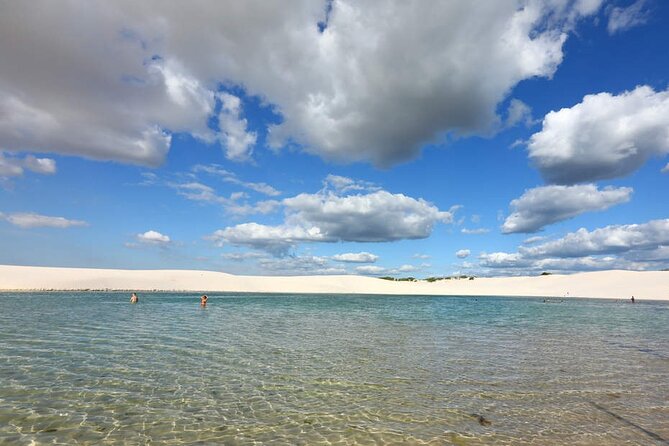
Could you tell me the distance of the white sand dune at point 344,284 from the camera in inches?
3954

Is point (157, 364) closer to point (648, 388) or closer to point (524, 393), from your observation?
point (524, 393)

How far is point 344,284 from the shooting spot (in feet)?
469

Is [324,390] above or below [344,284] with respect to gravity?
below

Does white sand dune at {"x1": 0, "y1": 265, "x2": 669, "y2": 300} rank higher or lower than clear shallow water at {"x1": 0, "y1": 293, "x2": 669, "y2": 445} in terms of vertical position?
higher

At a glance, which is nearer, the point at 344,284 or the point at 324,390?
the point at 324,390

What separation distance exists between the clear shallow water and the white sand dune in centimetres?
9614

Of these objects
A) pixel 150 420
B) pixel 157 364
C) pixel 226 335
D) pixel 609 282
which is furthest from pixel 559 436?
pixel 609 282

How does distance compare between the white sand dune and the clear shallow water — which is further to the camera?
the white sand dune

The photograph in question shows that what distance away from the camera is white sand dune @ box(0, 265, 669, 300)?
100 meters

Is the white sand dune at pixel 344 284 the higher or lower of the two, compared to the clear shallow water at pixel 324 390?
higher

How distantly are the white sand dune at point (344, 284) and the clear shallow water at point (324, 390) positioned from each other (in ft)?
315

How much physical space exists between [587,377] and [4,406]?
1885 centimetres

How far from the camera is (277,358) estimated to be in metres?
16.7

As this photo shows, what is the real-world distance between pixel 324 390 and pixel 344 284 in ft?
433
